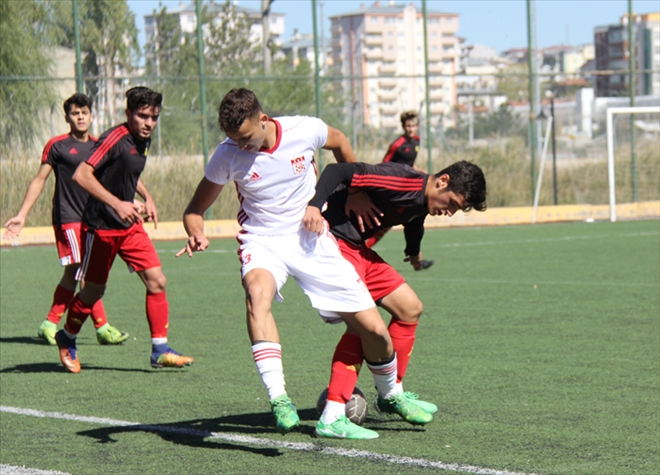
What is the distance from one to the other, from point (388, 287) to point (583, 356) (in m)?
2.50

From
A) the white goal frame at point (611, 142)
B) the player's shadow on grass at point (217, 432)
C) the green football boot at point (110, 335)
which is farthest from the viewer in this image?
the white goal frame at point (611, 142)

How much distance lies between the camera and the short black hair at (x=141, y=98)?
7062 mm

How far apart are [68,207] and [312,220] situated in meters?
4.43

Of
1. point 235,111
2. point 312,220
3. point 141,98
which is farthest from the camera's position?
point 141,98

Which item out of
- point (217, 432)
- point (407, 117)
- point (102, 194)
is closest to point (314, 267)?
point (217, 432)

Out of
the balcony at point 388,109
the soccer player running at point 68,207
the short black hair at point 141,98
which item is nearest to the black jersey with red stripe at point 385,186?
the short black hair at point 141,98

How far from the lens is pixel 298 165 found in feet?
17.7

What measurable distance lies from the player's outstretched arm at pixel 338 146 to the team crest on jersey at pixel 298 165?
0.88 ft

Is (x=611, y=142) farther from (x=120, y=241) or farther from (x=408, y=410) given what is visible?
(x=408, y=410)

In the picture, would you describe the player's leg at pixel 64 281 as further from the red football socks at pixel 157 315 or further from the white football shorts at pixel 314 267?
the white football shorts at pixel 314 267

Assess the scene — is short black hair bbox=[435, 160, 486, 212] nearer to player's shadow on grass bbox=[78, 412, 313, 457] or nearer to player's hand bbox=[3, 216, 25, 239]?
player's shadow on grass bbox=[78, 412, 313, 457]

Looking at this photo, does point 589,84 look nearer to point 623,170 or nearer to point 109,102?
point 623,170

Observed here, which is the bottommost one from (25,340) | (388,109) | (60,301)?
(25,340)

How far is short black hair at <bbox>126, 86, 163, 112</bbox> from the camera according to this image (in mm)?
7062
